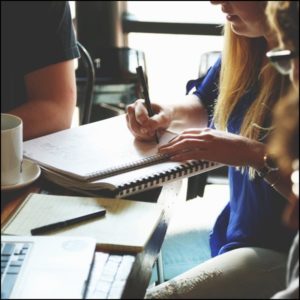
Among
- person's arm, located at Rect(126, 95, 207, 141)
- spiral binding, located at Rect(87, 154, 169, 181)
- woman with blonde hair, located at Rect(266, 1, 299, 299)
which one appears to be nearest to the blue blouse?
person's arm, located at Rect(126, 95, 207, 141)

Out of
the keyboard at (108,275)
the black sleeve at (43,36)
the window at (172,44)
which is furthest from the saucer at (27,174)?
the window at (172,44)

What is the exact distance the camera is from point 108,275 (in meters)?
0.89

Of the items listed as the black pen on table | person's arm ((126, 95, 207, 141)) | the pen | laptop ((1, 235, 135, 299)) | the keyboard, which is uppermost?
the black pen on table

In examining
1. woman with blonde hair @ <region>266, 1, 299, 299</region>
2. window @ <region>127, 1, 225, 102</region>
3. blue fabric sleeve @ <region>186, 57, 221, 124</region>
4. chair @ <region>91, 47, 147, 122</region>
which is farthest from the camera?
window @ <region>127, 1, 225, 102</region>

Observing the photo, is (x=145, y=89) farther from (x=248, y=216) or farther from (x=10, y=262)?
(x=10, y=262)

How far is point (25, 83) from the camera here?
60.4 inches

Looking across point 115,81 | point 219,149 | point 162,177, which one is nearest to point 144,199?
point 162,177

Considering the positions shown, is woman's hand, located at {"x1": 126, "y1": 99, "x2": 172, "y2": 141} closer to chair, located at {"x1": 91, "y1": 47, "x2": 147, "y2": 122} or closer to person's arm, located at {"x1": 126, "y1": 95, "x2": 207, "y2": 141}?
person's arm, located at {"x1": 126, "y1": 95, "x2": 207, "y2": 141}

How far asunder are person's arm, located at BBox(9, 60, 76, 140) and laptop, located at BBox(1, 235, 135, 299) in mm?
527

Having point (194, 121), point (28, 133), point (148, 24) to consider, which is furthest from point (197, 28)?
point (28, 133)

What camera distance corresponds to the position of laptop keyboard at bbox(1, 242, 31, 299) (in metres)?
0.84

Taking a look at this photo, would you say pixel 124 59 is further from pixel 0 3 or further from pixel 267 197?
pixel 267 197

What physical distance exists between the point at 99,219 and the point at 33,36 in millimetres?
655


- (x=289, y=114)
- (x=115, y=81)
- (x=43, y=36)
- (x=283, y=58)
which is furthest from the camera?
(x=115, y=81)
